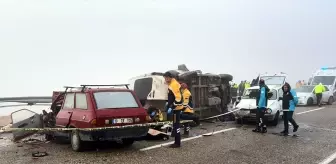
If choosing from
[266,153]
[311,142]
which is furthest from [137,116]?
[311,142]

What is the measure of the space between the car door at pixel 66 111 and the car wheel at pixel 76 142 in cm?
41

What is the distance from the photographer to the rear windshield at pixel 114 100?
733 cm

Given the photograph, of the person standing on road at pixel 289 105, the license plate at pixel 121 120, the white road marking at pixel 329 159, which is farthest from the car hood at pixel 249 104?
the license plate at pixel 121 120

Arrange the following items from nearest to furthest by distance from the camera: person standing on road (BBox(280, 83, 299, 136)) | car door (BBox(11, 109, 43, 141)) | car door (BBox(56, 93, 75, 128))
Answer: car door (BBox(56, 93, 75, 128))
car door (BBox(11, 109, 43, 141))
person standing on road (BBox(280, 83, 299, 136))

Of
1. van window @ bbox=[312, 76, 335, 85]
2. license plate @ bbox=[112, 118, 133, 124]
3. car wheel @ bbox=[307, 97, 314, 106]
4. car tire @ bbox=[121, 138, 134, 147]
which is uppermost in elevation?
van window @ bbox=[312, 76, 335, 85]

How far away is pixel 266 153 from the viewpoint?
722 cm

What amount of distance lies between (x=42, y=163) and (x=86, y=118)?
124 cm

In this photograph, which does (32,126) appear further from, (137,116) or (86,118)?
(137,116)

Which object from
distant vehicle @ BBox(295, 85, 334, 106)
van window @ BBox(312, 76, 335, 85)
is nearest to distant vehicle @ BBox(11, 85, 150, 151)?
distant vehicle @ BBox(295, 85, 334, 106)

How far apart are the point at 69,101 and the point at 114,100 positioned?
1388 mm

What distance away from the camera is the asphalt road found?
6.66 metres

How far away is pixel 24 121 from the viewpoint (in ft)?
29.9

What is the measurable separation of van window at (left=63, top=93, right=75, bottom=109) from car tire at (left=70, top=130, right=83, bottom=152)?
0.76m

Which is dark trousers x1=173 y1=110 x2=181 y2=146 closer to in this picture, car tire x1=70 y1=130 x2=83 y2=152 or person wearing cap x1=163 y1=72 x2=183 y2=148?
person wearing cap x1=163 y1=72 x2=183 y2=148
